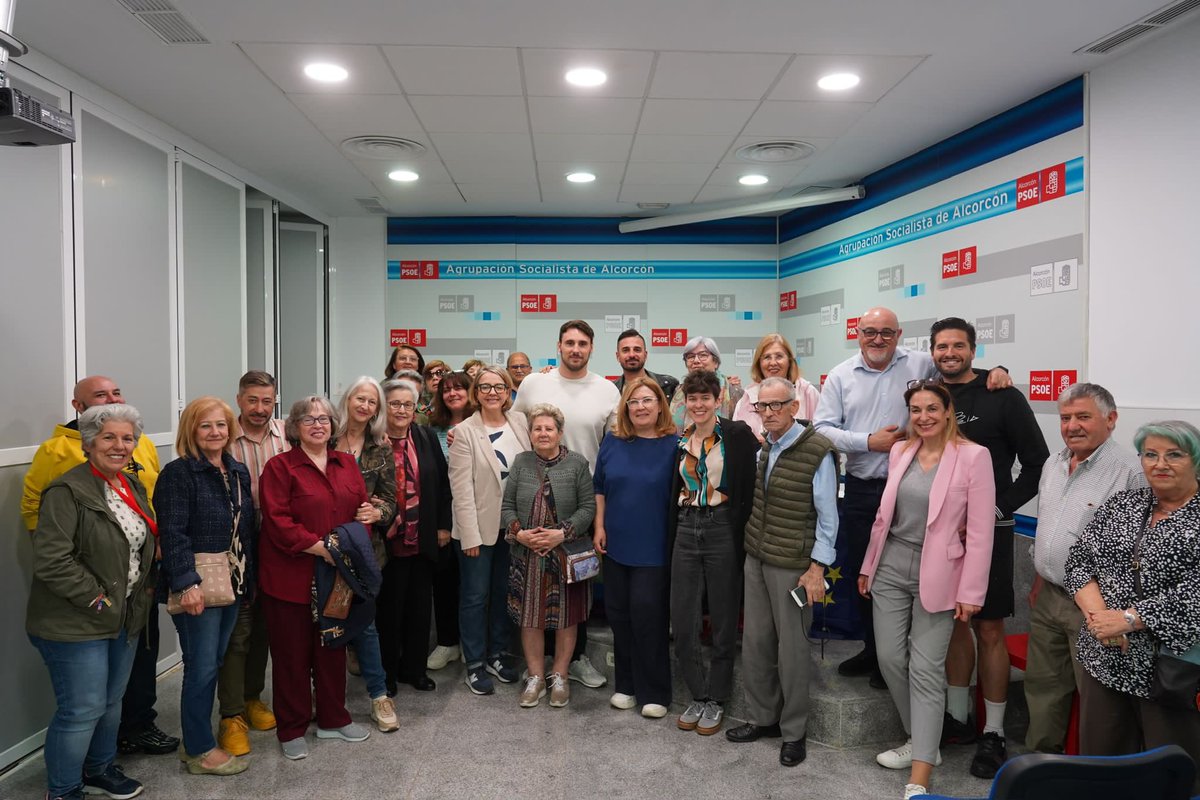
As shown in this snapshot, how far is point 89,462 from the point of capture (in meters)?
2.89

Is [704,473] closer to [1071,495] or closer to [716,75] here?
[1071,495]

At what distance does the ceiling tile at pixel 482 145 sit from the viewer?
511 centimetres

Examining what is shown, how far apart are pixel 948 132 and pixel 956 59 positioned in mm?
1384

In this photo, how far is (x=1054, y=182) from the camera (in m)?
4.33

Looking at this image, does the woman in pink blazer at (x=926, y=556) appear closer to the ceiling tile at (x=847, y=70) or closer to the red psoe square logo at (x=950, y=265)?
the ceiling tile at (x=847, y=70)

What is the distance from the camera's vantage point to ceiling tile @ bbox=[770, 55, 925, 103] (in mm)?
3826

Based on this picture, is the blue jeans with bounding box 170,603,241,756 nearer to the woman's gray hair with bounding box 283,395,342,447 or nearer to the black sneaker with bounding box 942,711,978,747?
the woman's gray hair with bounding box 283,395,342,447

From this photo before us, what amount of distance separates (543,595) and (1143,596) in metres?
2.48

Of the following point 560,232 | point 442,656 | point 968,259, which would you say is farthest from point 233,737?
point 560,232

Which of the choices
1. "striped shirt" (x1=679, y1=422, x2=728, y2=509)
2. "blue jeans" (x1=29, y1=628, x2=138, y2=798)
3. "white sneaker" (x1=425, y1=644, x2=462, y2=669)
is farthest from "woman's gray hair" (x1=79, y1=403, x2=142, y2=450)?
"striped shirt" (x1=679, y1=422, x2=728, y2=509)

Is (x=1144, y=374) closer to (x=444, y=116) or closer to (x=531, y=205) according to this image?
(x=444, y=116)

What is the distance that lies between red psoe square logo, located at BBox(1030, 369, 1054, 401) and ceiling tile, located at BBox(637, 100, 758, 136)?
2303mm

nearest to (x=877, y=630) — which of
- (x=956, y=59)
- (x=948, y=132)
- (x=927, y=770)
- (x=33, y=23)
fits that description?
(x=927, y=770)

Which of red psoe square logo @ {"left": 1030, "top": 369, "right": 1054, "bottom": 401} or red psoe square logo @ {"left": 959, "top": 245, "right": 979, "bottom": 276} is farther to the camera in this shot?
red psoe square logo @ {"left": 959, "top": 245, "right": 979, "bottom": 276}
